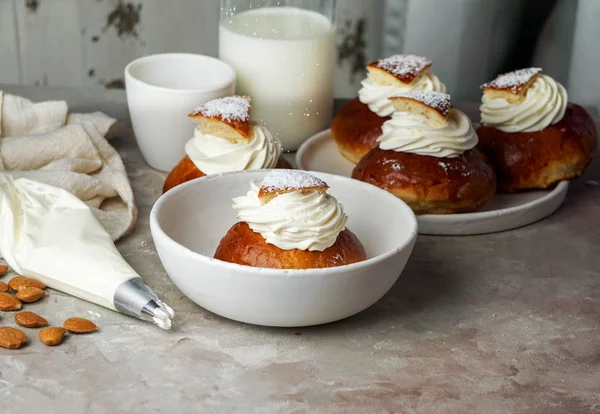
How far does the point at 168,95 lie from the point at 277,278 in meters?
0.53

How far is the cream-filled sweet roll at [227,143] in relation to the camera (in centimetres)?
117

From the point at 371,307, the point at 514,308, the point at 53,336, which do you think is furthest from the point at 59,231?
the point at 514,308

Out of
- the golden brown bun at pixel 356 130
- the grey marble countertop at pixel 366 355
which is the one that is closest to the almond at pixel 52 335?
the grey marble countertop at pixel 366 355

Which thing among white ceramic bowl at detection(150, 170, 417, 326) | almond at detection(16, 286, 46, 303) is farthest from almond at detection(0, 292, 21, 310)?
white ceramic bowl at detection(150, 170, 417, 326)

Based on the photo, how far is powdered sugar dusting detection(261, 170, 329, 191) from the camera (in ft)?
3.08

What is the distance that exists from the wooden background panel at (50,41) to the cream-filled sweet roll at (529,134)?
1.28 meters

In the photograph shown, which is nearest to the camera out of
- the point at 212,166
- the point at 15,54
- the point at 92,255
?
the point at 92,255

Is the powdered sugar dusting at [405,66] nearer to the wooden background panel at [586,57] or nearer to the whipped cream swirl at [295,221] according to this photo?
the whipped cream swirl at [295,221]

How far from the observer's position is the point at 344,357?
0.92m

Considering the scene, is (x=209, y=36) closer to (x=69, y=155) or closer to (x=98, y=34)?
(x=98, y=34)

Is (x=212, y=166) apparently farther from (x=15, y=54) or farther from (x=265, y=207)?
(x=15, y=54)

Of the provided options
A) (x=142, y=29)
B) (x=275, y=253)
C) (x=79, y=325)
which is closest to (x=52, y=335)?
(x=79, y=325)

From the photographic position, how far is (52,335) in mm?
920

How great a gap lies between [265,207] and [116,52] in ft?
4.84
